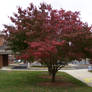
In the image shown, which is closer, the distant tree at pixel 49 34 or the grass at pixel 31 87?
the distant tree at pixel 49 34

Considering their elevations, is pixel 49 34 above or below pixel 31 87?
above

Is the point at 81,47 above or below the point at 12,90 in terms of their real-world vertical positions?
above

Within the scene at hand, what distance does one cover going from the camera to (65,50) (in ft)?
36.5

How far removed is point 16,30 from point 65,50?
3330mm

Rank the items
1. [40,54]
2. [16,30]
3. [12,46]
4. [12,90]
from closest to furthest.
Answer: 1. [40,54]
2. [12,90]
3. [16,30]
4. [12,46]

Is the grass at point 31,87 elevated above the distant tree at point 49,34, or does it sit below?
below

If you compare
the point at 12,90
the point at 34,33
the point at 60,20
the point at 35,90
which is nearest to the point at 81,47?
the point at 60,20

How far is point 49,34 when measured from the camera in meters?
10.5

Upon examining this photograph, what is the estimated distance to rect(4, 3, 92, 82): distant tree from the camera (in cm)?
989

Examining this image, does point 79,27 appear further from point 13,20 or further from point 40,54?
point 13,20

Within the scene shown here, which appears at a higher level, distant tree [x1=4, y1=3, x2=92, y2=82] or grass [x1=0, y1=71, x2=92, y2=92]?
distant tree [x1=4, y1=3, x2=92, y2=82]

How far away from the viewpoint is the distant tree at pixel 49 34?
32.4ft

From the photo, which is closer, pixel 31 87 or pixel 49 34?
pixel 49 34

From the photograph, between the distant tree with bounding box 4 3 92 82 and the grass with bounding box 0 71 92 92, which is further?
the grass with bounding box 0 71 92 92
